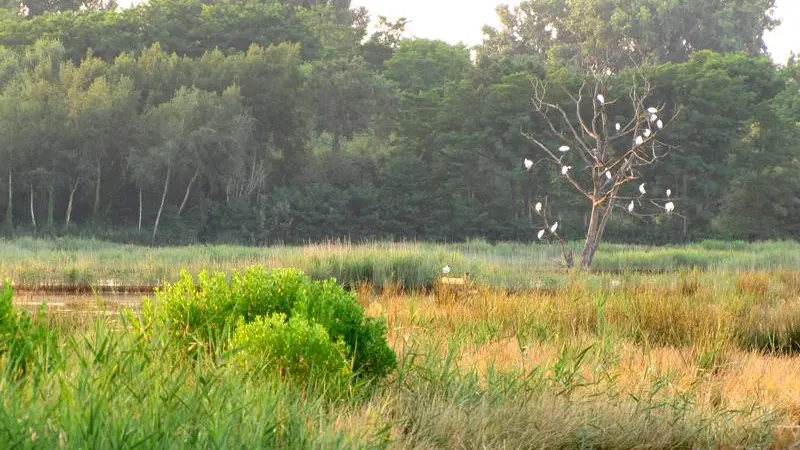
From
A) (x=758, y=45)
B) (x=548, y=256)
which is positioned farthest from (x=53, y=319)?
(x=758, y=45)

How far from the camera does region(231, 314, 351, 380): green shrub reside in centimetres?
646

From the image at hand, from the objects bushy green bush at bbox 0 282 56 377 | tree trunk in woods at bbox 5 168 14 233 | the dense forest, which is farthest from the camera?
the dense forest

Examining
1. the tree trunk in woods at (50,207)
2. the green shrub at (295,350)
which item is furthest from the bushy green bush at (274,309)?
the tree trunk in woods at (50,207)

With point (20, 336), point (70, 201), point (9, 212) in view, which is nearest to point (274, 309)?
point (20, 336)

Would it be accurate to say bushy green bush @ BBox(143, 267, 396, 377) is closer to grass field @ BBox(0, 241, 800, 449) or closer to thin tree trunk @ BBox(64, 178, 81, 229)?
grass field @ BBox(0, 241, 800, 449)

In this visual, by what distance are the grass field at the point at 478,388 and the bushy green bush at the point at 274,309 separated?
0.22 metres

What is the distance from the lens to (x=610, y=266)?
3109cm

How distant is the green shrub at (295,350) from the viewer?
254 inches

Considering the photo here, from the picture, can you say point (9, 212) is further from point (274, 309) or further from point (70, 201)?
point (274, 309)

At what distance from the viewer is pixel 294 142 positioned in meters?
50.9

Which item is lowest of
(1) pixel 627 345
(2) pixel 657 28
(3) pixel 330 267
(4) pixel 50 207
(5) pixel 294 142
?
(3) pixel 330 267

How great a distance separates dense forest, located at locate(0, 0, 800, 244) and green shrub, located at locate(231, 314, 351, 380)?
126 ft

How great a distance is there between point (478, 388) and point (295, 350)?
1.19m

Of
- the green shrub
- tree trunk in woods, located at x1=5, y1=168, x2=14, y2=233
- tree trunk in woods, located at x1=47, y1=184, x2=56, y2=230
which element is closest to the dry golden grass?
the green shrub
